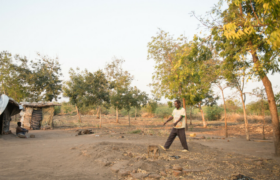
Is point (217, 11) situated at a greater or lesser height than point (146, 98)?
greater

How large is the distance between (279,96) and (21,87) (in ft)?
91.6

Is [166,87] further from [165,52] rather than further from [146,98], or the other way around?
[146,98]

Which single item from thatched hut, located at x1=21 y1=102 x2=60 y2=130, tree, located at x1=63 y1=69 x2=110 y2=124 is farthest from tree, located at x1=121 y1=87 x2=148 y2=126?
thatched hut, located at x1=21 y1=102 x2=60 y2=130

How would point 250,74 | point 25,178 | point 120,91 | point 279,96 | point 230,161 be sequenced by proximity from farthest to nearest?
1. point 120,91
2. point 279,96
3. point 250,74
4. point 230,161
5. point 25,178

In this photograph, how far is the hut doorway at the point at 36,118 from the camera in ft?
64.2

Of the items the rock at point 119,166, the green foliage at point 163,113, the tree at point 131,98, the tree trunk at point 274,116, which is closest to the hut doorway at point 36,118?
the tree at point 131,98

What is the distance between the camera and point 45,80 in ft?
80.7

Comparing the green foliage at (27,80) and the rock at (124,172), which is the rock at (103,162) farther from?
the green foliage at (27,80)

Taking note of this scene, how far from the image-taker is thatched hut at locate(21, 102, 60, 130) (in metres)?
19.3

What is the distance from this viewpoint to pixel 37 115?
65.4ft

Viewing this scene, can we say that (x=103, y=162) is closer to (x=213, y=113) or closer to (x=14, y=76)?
(x=14, y=76)

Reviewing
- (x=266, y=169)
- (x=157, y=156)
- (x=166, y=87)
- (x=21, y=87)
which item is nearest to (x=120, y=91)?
(x=166, y=87)

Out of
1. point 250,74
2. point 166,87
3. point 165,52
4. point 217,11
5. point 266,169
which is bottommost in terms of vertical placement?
point 266,169

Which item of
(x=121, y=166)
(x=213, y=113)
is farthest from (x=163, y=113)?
(x=121, y=166)
